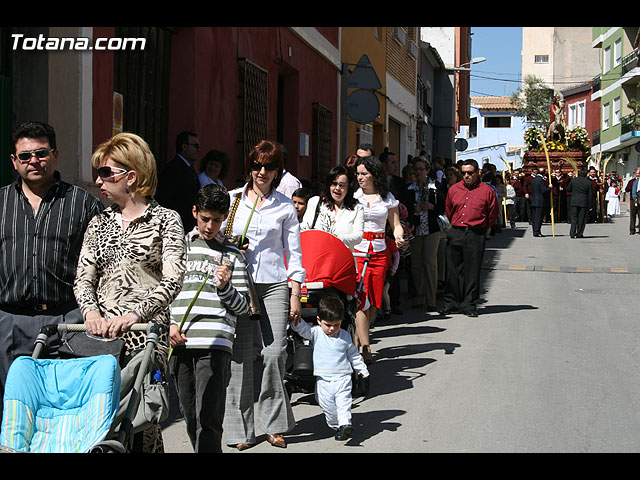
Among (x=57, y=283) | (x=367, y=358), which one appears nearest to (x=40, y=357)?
(x=57, y=283)

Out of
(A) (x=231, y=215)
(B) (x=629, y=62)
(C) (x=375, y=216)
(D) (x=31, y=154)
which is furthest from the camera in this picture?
(B) (x=629, y=62)

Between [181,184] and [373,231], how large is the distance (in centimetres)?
206

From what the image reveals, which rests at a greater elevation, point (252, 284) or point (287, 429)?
point (252, 284)

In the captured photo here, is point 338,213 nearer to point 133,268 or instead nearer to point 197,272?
point 197,272

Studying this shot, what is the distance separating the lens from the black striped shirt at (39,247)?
469 centimetres

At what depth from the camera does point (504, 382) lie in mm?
8000

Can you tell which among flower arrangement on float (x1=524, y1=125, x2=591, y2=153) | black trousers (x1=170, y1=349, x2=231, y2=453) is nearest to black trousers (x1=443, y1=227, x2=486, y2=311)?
black trousers (x1=170, y1=349, x2=231, y2=453)

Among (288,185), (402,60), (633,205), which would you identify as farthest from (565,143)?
(288,185)

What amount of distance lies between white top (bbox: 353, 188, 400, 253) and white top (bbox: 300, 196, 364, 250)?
1.69 feet

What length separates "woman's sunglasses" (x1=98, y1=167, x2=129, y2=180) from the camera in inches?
184
